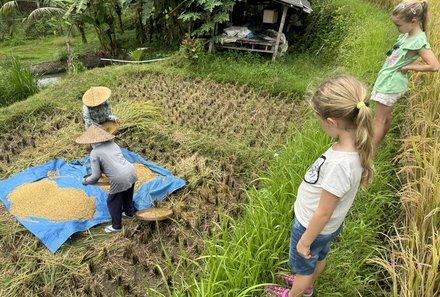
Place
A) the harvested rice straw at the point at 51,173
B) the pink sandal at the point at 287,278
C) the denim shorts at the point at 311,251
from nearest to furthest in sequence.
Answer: the denim shorts at the point at 311,251, the pink sandal at the point at 287,278, the harvested rice straw at the point at 51,173

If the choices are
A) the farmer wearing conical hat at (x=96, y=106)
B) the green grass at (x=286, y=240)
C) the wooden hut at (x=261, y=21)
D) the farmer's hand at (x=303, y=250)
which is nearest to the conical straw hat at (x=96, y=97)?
the farmer wearing conical hat at (x=96, y=106)

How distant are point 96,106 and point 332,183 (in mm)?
2653

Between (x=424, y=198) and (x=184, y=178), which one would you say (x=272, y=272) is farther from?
(x=184, y=178)

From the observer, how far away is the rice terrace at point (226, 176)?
6.22 ft

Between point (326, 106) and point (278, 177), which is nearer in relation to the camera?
point (326, 106)

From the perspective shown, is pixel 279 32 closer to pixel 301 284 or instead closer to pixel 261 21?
pixel 261 21

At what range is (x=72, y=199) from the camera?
3473mm

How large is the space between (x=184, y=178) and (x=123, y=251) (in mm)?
1116

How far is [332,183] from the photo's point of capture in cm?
154

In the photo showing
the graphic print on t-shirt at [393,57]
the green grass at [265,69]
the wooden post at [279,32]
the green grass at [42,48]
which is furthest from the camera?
the green grass at [42,48]

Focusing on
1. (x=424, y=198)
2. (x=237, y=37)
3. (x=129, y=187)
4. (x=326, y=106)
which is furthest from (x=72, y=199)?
(x=237, y=37)

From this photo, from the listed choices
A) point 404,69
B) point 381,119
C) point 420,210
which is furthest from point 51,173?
point 404,69

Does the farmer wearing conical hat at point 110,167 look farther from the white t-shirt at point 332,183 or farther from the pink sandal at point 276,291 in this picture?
the white t-shirt at point 332,183

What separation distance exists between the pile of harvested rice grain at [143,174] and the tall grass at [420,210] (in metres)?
2.41
